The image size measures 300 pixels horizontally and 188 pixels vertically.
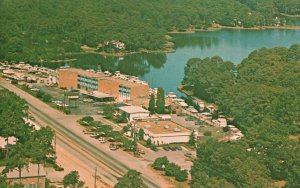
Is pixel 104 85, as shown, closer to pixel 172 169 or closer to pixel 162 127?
pixel 162 127

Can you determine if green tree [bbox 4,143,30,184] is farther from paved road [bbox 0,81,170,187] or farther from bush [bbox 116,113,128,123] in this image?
bush [bbox 116,113,128,123]

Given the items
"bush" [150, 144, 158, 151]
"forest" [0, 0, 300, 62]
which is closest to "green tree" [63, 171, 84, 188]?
"bush" [150, 144, 158, 151]

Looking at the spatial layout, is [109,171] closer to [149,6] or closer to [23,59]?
[23,59]

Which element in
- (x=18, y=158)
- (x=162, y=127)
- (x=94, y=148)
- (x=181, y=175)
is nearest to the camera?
(x=18, y=158)

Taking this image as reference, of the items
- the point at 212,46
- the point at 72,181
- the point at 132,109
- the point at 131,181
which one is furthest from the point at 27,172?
the point at 212,46

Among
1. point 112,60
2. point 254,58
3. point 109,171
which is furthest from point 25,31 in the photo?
point 109,171

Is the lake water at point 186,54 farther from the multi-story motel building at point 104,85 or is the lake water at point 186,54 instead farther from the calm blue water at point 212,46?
the multi-story motel building at point 104,85

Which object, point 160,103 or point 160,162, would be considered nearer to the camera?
point 160,162
